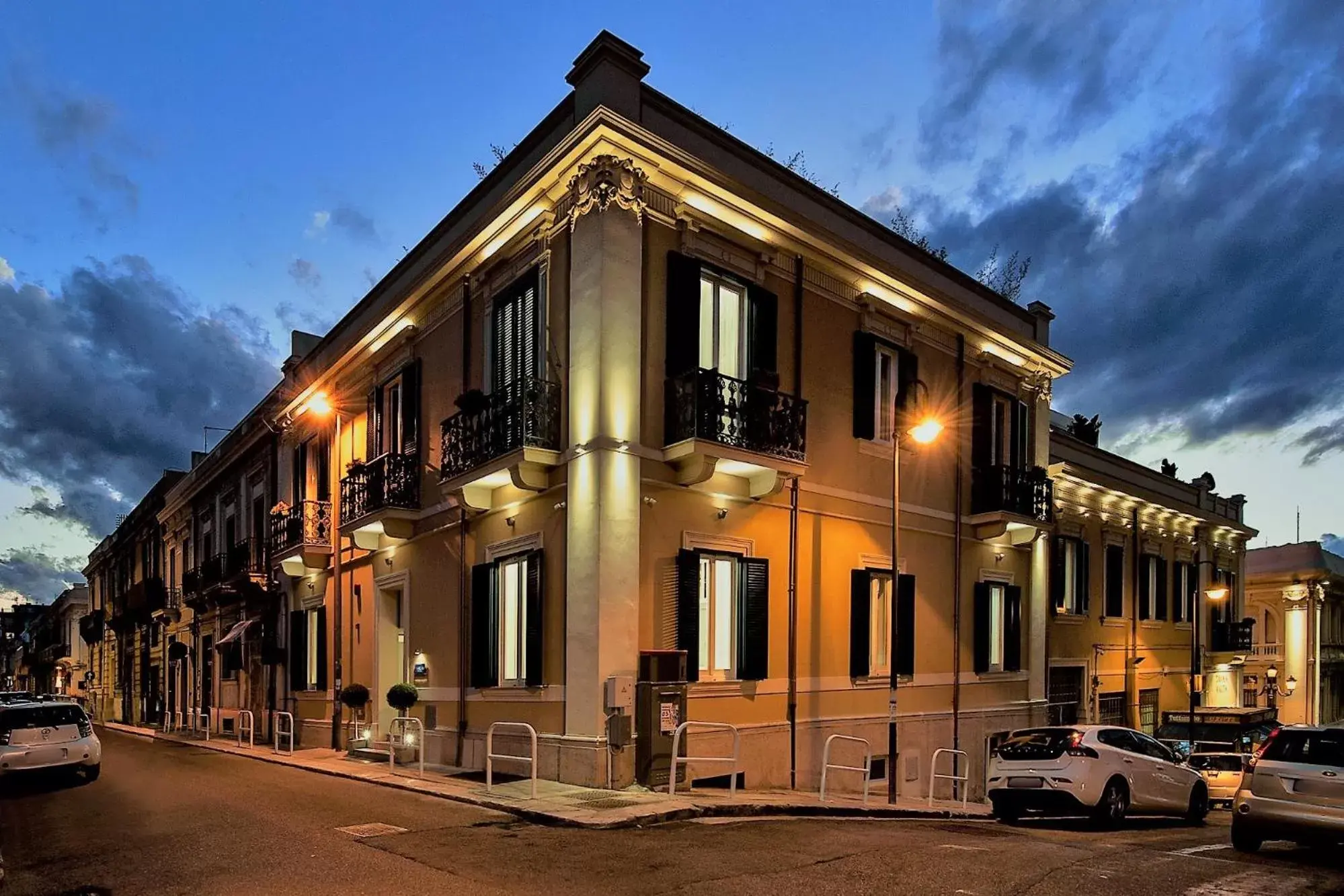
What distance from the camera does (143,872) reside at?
8406 mm

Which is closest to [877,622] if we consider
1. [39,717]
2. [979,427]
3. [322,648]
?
[979,427]

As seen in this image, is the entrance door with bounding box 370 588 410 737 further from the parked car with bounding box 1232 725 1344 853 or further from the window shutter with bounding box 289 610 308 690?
the parked car with bounding box 1232 725 1344 853

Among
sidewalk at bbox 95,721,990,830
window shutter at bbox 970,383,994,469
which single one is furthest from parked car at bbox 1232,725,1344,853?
window shutter at bbox 970,383,994,469

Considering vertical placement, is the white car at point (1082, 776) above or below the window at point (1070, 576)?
below

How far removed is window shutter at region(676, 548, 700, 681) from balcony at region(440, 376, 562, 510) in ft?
7.59

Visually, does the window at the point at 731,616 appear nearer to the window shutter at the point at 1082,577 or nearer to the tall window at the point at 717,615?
the tall window at the point at 717,615

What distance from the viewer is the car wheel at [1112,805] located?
13.2m

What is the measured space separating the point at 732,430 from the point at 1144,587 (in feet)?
70.8

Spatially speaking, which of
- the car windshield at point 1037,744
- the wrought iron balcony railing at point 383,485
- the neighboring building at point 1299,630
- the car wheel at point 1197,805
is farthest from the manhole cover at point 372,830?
the neighboring building at point 1299,630

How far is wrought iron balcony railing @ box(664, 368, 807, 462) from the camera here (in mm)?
13828

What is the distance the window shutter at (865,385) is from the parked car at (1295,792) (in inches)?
328

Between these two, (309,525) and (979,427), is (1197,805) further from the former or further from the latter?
(309,525)

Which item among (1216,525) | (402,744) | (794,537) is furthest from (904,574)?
(1216,525)

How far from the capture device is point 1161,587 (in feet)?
103
